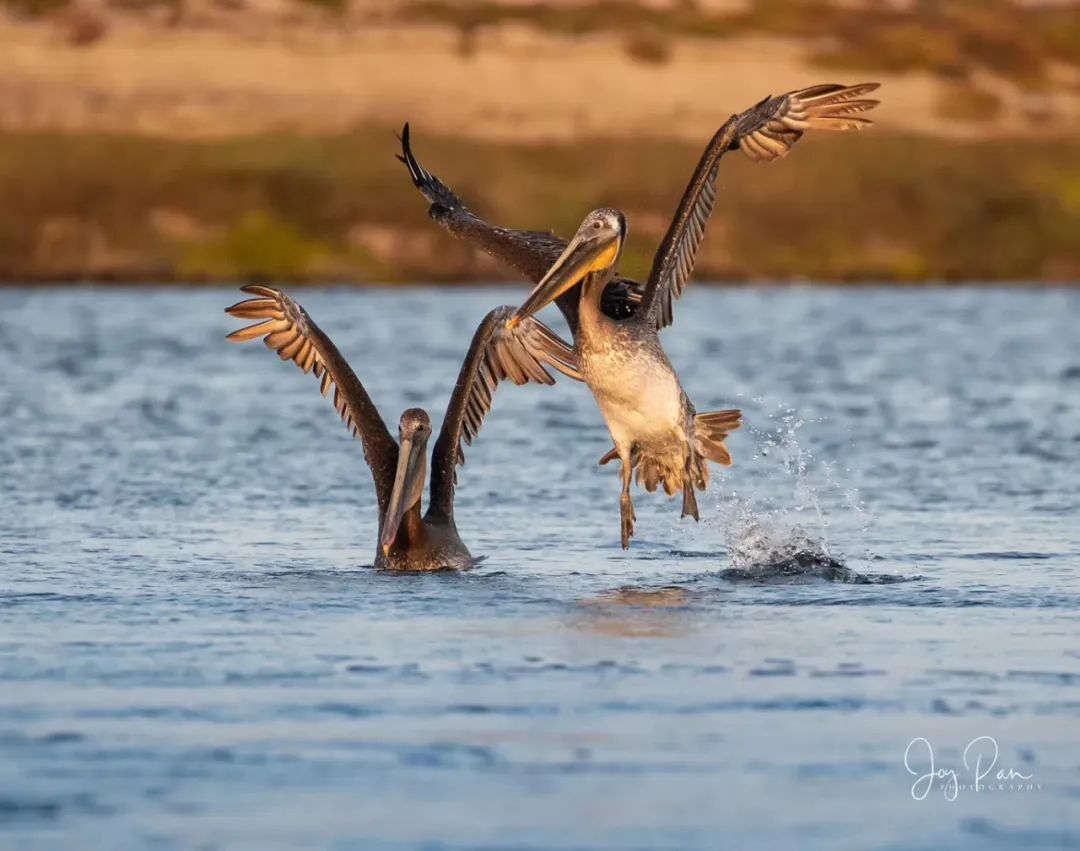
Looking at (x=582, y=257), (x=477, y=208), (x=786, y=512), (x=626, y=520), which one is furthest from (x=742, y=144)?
(x=477, y=208)

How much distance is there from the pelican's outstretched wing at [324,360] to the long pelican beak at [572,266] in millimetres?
1095

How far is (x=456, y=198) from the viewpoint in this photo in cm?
1447

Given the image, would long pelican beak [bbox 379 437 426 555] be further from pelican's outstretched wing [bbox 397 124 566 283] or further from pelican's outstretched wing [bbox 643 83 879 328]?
pelican's outstretched wing [bbox 643 83 879 328]

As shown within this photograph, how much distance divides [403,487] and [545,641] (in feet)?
8.43

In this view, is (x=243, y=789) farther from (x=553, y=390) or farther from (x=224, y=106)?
(x=224, y=106)

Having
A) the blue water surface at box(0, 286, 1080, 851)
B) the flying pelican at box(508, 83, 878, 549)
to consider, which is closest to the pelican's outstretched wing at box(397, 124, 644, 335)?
the flying pelican at box(508, 83, 878, 549)

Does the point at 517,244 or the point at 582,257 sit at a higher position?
the point at 517,244

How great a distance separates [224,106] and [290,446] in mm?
35853

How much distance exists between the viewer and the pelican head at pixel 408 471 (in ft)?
40.4

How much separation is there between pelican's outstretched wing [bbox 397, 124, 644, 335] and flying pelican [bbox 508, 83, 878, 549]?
0.16 metres

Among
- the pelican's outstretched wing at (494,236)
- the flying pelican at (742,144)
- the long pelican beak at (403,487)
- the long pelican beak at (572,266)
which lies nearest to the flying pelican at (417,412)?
the long pelican beak at (403,487)

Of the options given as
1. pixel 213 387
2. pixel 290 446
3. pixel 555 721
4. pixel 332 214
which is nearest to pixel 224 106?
pixel 332 214

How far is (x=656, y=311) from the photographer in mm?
12531

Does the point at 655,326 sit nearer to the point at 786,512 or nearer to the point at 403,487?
the point at 403,487
